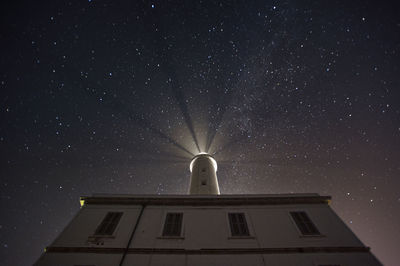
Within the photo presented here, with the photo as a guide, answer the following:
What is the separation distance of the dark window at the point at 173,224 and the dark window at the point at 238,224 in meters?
3.24

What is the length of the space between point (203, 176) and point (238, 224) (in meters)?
8.83

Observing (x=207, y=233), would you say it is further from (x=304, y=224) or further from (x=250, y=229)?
(x=304, y=224)

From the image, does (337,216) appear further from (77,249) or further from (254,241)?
(77,249)

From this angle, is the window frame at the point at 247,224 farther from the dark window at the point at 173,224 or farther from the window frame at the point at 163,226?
the dark window at the point at 173,224

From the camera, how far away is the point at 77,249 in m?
10.7

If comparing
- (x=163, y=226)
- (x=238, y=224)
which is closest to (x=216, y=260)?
(x=238, y=224)

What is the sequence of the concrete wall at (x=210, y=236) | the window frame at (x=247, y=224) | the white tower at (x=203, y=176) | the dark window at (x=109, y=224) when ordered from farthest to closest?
the white tower at (x=203, y=176) < the dark window at (x=109, y=224) < the window frame at (x=247, y=224) < the concrete wall at (x=210, y=236)

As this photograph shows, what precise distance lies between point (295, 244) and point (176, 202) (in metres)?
7.64

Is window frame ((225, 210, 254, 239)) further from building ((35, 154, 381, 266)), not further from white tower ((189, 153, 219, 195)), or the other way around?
white tower ((189, 153, 219, 195))

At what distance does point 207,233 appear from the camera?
1155 centimetres

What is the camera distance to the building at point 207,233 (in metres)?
10.2

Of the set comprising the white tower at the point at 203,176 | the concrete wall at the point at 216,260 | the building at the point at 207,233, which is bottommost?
the concrete wall at the point at 216,260

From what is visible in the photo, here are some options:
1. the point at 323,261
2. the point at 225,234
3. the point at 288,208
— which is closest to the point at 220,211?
the point at 225,234

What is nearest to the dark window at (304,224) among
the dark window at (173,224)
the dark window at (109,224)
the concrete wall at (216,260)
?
the concrete wall at (216,260)
